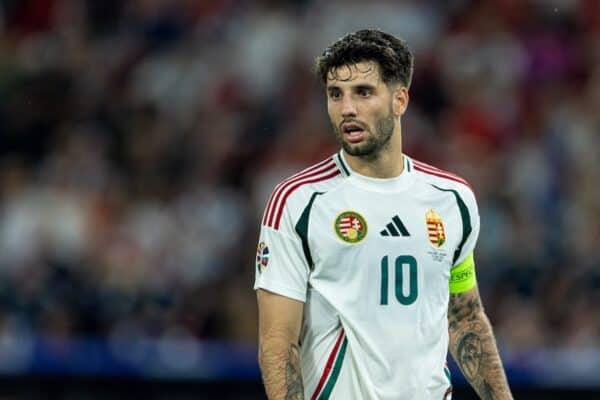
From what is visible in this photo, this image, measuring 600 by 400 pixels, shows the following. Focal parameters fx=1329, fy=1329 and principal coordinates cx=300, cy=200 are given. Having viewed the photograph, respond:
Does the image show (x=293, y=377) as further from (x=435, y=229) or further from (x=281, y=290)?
(x=435, y=229)

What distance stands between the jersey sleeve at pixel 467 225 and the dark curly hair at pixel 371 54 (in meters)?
0.64

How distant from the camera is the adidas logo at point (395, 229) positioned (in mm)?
5514

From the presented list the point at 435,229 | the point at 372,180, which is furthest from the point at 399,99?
the point at 435,229

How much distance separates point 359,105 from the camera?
541cm

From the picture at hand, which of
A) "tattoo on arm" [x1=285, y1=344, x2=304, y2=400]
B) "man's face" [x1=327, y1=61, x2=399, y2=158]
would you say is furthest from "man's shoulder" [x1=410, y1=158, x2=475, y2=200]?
"tattoo on arm" [x1=285, y1=344, x2=304, y2=400]

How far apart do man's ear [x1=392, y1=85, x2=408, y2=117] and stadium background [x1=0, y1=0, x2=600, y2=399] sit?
400 centimetres

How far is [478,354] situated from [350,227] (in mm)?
906

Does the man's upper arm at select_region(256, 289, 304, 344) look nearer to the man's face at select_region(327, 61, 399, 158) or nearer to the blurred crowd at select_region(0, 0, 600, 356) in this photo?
the man's face at select_region(327, 61, 399, 158)

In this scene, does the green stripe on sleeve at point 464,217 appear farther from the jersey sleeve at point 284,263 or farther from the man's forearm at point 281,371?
the man's forearm at point 281,371

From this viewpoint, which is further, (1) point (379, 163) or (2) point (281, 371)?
(1) point (379, 163)

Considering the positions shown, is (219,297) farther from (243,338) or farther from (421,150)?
(421,150)

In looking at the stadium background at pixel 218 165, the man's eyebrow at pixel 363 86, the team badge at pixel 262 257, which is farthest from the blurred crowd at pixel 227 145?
the man's eyebrow at pixel 363 86

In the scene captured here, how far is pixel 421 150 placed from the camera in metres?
12.3

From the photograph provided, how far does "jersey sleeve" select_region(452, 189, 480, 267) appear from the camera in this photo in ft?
19.0
